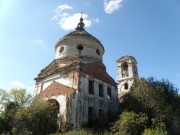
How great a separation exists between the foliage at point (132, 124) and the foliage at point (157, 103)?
2.93 feet

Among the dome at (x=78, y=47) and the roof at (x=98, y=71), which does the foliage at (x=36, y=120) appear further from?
the dome at (x=78, y=47)

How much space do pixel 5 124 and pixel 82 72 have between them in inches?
304

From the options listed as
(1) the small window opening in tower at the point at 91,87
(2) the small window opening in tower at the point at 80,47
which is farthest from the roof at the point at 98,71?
(2) the small window opening in tower at the point at 80,47

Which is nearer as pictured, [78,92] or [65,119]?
[65,119]

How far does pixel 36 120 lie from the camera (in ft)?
51.1

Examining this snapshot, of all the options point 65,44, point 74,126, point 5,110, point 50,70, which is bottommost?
point 74,126

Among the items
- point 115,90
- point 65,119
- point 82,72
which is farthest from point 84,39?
point 65,119

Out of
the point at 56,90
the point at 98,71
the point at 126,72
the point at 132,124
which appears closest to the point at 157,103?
the point at 132,124

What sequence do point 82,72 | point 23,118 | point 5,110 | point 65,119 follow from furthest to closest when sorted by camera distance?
point 82,72 → point 5,110 → point 65,119 → point 23,118

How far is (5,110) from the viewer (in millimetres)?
18203

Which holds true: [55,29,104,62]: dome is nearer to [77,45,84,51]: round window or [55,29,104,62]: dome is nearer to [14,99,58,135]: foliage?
[77,45,84,51]: round window

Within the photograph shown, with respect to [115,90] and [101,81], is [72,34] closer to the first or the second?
[101,81]

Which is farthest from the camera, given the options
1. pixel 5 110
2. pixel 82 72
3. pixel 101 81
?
pixel 101 81

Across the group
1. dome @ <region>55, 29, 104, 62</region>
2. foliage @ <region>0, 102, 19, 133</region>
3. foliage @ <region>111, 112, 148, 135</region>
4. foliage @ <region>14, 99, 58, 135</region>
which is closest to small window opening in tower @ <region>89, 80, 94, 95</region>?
dome @ <region>55, 29, 104, 62</region>
